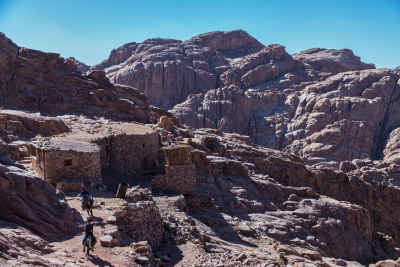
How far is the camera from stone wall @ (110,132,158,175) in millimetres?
21438

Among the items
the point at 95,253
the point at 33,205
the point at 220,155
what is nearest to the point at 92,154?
the point at 33,205

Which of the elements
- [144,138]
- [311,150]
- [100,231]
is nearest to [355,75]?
[311,150]

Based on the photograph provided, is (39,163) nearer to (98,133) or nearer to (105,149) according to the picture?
(105,149)

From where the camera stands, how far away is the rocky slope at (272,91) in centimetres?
7031

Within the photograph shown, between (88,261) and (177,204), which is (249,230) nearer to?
(177,204)

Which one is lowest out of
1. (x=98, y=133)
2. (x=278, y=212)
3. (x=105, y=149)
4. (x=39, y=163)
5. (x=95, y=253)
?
(x=278, y=212)

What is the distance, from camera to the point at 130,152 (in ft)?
72.1

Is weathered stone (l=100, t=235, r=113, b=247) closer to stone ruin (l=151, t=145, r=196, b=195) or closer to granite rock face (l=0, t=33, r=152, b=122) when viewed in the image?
stone ruin (l=151, t=145, r=196, b=195)

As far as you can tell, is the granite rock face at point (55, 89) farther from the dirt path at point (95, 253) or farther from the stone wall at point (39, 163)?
the dirt path at point (95, 253)

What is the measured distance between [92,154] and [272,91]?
71.4 metres

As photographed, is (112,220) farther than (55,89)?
No

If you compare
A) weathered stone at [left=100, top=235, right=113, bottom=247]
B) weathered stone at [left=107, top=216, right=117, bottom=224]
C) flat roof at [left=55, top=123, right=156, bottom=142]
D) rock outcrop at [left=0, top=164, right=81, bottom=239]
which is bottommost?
weathered stone at [left=100, top=235, right=113, bottom=247]

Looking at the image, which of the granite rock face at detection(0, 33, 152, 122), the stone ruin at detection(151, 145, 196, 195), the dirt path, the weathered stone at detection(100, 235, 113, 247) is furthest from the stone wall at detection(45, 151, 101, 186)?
the granite rock face at detection(0, 33, 152, 122)

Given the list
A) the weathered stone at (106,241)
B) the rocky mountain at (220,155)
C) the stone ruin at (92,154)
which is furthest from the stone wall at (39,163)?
the weathered stone at (106,241)
